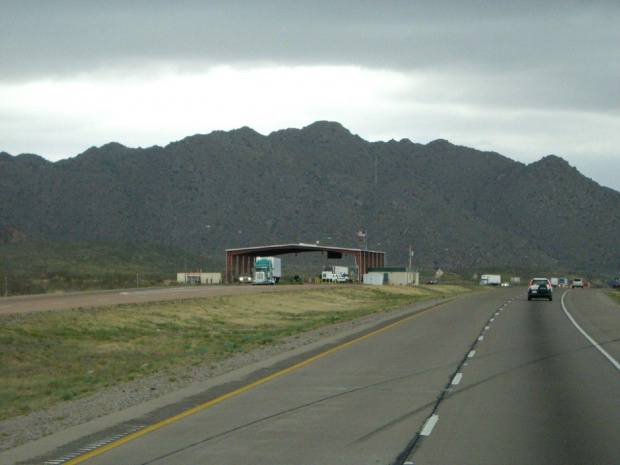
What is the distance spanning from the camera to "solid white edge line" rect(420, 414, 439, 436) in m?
11.5

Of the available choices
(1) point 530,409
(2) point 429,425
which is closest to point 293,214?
(1) point 530,409

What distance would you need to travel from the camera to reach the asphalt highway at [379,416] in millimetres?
10195

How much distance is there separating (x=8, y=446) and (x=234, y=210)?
169 metres

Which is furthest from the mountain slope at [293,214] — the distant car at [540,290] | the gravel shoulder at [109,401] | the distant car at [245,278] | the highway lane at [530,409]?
the highway lane at [530,409]

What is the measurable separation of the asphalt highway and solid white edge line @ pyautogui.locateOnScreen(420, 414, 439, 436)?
0.13ft

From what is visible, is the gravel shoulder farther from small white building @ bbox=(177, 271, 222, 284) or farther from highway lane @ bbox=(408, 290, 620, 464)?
small white building @ bbox=(177, 271, 222, 284)

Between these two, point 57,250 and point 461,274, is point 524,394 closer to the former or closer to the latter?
point 57,250

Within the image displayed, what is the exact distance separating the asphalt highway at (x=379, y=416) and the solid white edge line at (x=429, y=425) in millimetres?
41

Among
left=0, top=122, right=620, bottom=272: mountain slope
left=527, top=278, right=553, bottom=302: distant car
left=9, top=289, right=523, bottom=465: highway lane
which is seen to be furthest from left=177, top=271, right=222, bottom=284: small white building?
left=9, top=289, right=523, bottom=465: highway lane

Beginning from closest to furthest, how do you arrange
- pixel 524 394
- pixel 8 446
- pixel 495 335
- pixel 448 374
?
pixel 8 446
pixel 524 394
pixel 448 374
pixel 495 335

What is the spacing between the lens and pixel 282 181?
194 m

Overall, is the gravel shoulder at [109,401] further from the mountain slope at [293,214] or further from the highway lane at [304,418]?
the mountain slope at [293,214]

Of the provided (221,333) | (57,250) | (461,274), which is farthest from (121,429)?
(461,274)

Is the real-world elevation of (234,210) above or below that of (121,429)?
above
